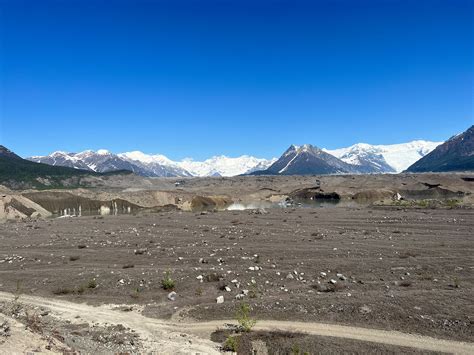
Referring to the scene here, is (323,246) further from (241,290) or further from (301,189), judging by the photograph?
(301,189)

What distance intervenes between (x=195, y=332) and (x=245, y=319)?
245 cm

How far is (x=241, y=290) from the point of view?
24.7m

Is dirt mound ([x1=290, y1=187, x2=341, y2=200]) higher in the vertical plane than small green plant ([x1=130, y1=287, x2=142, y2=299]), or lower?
higher

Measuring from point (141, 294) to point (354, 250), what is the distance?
18.8 metres

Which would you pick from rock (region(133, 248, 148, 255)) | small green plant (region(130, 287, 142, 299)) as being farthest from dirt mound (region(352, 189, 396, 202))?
small green plant (region(130, 287, 142, 299))

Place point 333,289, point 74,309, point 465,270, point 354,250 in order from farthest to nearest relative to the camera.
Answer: point 354,250, point 465,270, point 333,289, point 74,309

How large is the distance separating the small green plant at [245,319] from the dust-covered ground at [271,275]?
42cm

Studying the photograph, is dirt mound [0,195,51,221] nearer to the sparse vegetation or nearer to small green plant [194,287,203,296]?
the sparse vegetation

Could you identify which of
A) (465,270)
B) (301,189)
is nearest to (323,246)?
(465,270)

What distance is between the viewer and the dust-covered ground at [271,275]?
810 inches

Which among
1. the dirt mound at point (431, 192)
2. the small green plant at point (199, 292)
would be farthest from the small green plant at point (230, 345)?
the dirt mound at point (431, 192)

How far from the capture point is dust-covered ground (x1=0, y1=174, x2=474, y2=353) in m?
20.6

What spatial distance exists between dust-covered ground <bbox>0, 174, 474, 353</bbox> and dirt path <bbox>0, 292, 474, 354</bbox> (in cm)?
59

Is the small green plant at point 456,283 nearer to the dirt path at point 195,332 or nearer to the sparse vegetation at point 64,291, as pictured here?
the dirt path at point 195,332
